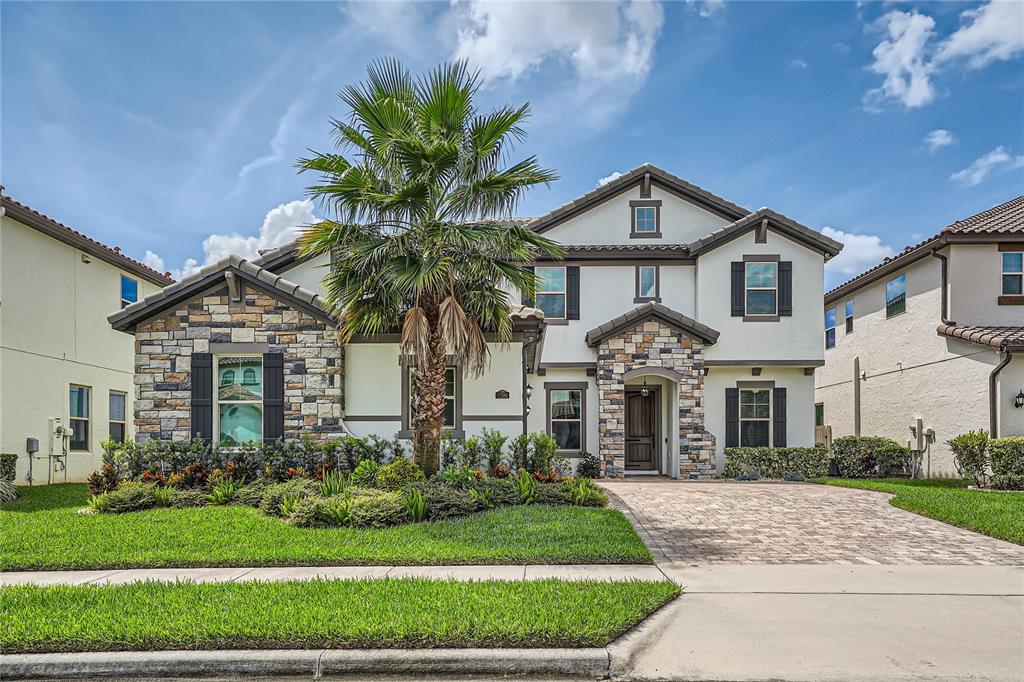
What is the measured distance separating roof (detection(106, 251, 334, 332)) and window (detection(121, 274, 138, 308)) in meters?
7.16

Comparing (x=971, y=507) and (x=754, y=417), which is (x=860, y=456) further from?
(x=971, y=507)

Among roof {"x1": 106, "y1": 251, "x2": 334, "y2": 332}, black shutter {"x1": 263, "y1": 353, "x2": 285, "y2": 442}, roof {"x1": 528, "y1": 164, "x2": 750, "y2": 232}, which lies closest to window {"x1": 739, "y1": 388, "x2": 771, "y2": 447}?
roof {"x1": 528, "y1": 164, "x2": 750, "y2": 232}

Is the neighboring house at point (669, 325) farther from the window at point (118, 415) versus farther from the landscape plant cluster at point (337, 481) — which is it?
the window at point (118, 415)

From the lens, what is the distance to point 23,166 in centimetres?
1171

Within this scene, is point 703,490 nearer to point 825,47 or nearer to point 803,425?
point 803,425

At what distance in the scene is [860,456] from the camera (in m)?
17.1

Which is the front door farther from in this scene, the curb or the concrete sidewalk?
the curb

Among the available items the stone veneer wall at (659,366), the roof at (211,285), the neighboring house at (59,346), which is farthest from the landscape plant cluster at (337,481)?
the neighboring house at (59,346)

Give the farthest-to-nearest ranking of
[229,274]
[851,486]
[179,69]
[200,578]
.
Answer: [851,486]
[229,274]
[179,69]
[200,578]

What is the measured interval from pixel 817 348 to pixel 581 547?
1237 cm

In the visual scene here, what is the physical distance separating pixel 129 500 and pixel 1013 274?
20.9 metres

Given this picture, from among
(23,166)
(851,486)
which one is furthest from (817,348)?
(23,166)

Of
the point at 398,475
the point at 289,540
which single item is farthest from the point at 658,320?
the point at 289,540

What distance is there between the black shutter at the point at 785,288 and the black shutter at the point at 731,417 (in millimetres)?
2565
